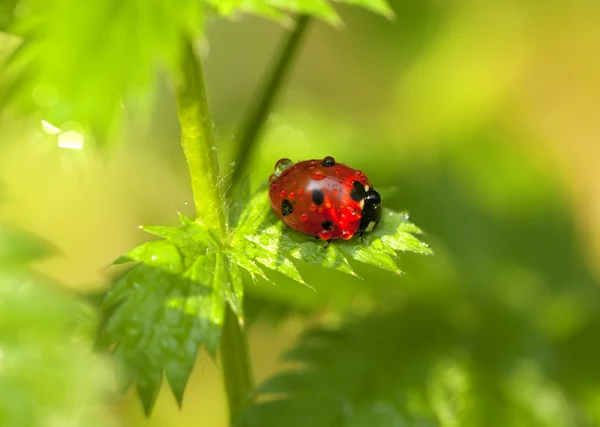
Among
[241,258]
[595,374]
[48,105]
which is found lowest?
→ [595,374]

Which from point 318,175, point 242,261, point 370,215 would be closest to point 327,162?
point 318,175

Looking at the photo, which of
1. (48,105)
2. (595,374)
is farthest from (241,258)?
(595,374)

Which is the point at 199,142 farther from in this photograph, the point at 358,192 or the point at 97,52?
the point at 358,192

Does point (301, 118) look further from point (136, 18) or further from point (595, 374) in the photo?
point (136, 18)

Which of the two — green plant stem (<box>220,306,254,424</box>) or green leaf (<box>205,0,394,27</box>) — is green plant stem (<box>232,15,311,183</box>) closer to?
green plant stem (<box>220,306,254,424</box>)

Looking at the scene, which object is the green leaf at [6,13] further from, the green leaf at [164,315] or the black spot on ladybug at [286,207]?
the black spot on ladybug at [286,207]

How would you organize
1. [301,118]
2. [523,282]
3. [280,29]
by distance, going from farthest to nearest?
[280,29] < [301,118] < [523,282]
